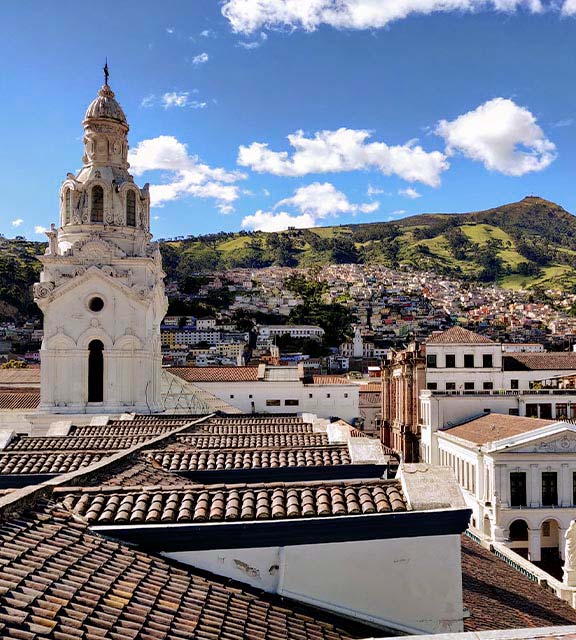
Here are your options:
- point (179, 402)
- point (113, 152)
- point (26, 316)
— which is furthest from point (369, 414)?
point (26, 316)

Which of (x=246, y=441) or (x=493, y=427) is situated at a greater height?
(x=246, y=441)

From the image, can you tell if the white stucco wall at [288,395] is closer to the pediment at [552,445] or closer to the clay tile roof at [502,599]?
the pediment at [552,445]

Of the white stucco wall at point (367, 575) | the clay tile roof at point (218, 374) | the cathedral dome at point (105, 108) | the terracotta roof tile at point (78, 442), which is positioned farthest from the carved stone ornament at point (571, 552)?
the clay tile roof at point (218, 374)

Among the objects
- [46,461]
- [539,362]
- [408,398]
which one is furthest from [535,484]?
[46,461]

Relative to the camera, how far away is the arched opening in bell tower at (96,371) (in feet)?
84.4

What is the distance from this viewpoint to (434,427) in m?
42.0

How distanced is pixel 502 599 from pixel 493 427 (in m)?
24.3

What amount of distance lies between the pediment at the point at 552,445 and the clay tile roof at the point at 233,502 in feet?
84.4

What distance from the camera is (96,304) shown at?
25.9m

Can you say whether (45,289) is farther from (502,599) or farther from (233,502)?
(233,502)

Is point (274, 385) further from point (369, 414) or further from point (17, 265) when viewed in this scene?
point (17, 265)

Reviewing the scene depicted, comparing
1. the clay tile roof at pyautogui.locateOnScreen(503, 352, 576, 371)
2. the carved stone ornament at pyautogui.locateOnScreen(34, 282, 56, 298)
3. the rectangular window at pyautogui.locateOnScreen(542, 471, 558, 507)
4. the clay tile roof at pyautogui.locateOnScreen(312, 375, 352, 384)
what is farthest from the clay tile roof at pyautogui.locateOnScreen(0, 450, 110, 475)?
the clay tile roof at pyautogui.locateOnScreen(503, 352, 576, 371)

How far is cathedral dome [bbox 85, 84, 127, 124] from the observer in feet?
86.6

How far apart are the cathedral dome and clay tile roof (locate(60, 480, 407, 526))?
73.8ft
